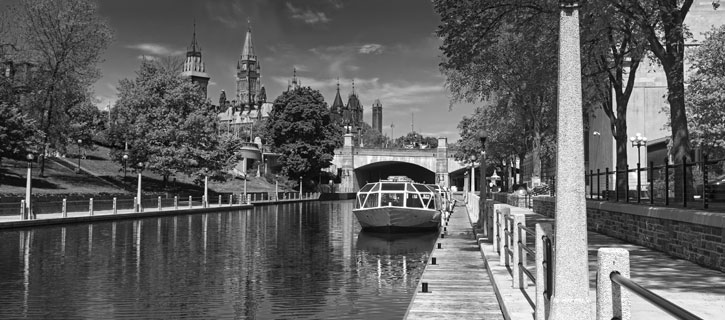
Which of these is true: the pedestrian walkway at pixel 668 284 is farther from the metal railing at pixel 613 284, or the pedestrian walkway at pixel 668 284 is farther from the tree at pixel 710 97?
the tree at pixel 710 97

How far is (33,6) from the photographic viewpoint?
44938mm

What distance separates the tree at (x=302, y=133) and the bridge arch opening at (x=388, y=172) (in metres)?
23.9

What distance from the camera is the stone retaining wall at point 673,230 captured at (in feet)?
37.3

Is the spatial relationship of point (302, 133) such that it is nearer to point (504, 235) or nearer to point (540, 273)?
point (504, 235)

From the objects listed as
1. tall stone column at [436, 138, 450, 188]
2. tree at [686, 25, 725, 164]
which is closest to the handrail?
tree at [686, 25, 725, 164]

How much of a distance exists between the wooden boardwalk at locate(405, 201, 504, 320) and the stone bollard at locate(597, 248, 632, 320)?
577 centimetres

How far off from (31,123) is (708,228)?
140 ft

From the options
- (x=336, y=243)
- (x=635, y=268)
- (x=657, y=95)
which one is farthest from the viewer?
(x=657, y=95)

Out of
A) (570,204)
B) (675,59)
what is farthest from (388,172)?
(570,204)

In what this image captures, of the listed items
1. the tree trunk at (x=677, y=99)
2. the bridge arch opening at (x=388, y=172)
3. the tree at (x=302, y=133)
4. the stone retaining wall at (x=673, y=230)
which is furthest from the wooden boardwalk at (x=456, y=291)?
the bridge arch opening at (x=388, y=172)

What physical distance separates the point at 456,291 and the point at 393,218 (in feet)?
56.5

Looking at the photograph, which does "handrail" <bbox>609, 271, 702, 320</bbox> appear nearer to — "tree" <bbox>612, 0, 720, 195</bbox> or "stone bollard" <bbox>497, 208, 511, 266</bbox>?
"stone bollard" <bbox>497, 208, 511, 266</bbox>

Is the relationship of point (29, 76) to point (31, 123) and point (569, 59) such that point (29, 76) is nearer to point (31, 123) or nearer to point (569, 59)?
point (31, 123)

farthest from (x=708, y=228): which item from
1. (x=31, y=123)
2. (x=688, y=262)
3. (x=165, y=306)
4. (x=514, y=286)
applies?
(x=31, y=123)
